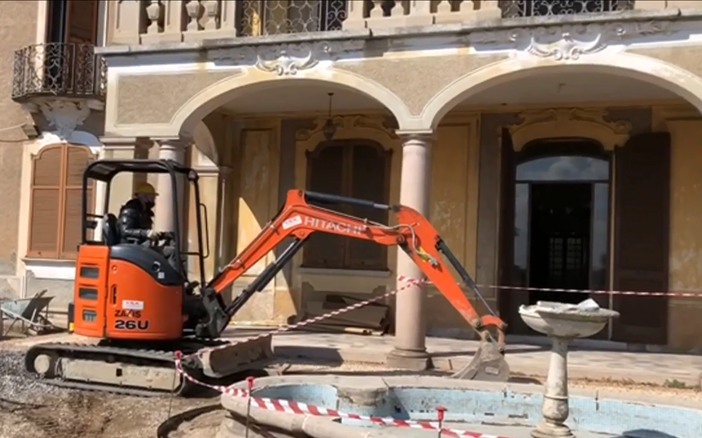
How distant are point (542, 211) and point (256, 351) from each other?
577 cm

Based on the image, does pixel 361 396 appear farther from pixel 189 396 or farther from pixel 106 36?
pixel 106 36

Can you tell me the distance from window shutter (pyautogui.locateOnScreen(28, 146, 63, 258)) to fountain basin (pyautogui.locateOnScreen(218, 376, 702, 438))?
921 centimetres

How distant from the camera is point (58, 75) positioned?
590 inches

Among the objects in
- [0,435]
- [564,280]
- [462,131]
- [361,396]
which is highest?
[462,131]

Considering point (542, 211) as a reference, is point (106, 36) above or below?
above

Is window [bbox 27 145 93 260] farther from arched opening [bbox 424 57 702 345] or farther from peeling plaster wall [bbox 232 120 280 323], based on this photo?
arched opening [bbox 424 57 702 345]

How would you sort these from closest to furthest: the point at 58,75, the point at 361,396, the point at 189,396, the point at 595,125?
the point at 361,396
the point at 189,396
the point at 595,125
the point at 58,75

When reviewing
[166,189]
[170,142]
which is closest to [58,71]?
[170,142]

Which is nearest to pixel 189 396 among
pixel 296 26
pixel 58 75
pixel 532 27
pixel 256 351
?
pixel 256 351

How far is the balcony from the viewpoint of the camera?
10.2 m

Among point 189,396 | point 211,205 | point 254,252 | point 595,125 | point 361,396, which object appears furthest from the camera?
point 211,205

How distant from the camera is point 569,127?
12438mm

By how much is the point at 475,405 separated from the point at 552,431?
1.62 m

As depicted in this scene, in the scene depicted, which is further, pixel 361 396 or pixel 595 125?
pixel 595 125
